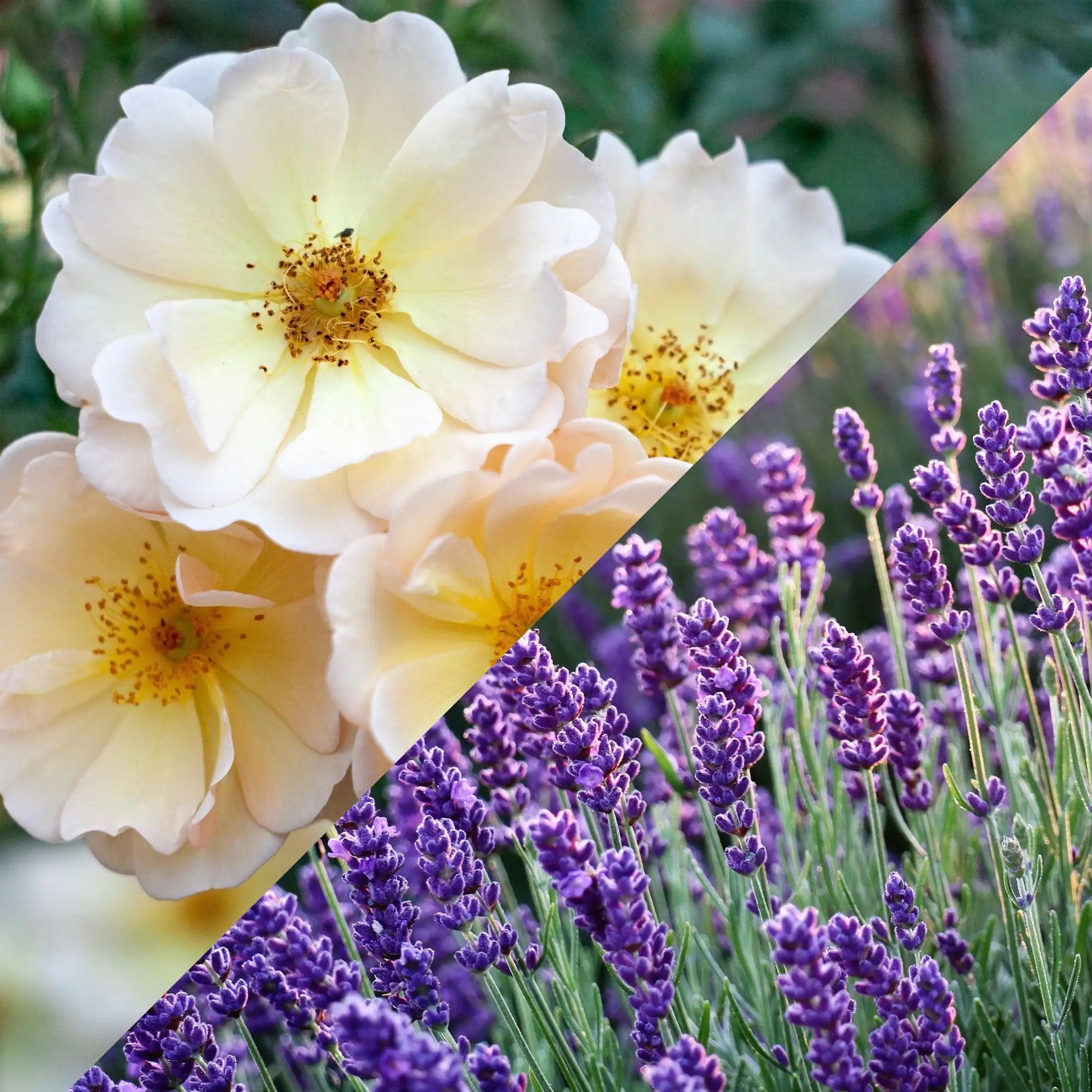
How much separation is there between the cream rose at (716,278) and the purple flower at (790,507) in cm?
8

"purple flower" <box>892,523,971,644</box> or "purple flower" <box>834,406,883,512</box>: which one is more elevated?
"purple flower" <box>834,406,883,512</box>

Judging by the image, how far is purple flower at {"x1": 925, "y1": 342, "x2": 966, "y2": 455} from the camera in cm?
26

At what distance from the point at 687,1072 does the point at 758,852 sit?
0.05 m

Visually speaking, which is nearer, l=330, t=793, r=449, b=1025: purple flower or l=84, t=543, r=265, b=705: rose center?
l=330, t=793, r=449, b=1025: purple flower

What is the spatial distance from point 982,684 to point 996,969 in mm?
56

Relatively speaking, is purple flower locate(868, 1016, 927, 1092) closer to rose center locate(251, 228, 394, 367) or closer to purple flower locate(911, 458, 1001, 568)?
purple flower locate(911, 458, 1001, 568)

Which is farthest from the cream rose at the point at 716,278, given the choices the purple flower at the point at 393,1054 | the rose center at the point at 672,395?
the purple flower at the point at 393,1054

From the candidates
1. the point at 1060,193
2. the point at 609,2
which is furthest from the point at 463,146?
the point at 609,2

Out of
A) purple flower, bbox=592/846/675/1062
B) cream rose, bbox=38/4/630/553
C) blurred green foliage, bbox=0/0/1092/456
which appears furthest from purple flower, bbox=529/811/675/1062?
blurred green foliage, bbox=0/0/1092/456

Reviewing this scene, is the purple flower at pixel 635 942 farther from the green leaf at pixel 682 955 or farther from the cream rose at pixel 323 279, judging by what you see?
the cream rose at pixel 323 279

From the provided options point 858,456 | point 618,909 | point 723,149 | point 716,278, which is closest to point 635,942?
point 618,909

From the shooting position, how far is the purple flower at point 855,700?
0.23 metres

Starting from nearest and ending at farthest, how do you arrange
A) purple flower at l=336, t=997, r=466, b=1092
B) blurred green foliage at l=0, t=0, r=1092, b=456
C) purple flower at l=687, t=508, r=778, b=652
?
purple flower at l=336, t=997, r=466, b=1092 → purple flower at l=687, t=508, r=778, b=652 → blurred green foliage at l=0, t=0, r=1092, b=456

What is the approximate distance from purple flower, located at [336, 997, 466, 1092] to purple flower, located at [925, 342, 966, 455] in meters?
0.15
